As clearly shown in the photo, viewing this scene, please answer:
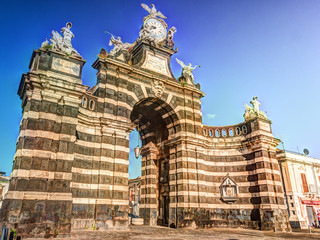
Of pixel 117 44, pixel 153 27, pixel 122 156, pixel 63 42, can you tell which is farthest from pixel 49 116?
pixel 153 27

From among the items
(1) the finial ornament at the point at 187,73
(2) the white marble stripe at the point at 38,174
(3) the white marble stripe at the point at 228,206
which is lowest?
(3) the white marble stripe at the point at 228,206

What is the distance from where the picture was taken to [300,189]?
2942 cm

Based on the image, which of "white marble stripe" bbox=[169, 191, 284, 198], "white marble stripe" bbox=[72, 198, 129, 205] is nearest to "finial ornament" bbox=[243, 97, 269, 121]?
"white marble stripe" bbox=[169, 191, 284, 198]

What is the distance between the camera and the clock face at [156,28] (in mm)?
24469

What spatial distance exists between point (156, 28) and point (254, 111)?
1225 cm

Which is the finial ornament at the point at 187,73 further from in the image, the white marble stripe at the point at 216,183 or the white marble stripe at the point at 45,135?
the white marble stripe at the point at 45,135

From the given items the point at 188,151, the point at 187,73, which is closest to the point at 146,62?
the point at 187,73

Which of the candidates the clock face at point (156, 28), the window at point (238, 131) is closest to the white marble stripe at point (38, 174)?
the clock face at point (156, 28)

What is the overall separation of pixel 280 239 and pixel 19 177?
14656mm

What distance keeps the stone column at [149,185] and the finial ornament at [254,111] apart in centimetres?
938

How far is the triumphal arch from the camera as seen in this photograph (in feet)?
43.6

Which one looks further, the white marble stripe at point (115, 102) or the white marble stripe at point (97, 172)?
the white marble stripe at point (115, 102)

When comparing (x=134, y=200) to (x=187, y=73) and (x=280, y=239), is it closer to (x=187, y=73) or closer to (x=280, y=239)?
(x=187, y=73)

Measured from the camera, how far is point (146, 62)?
22.8m
